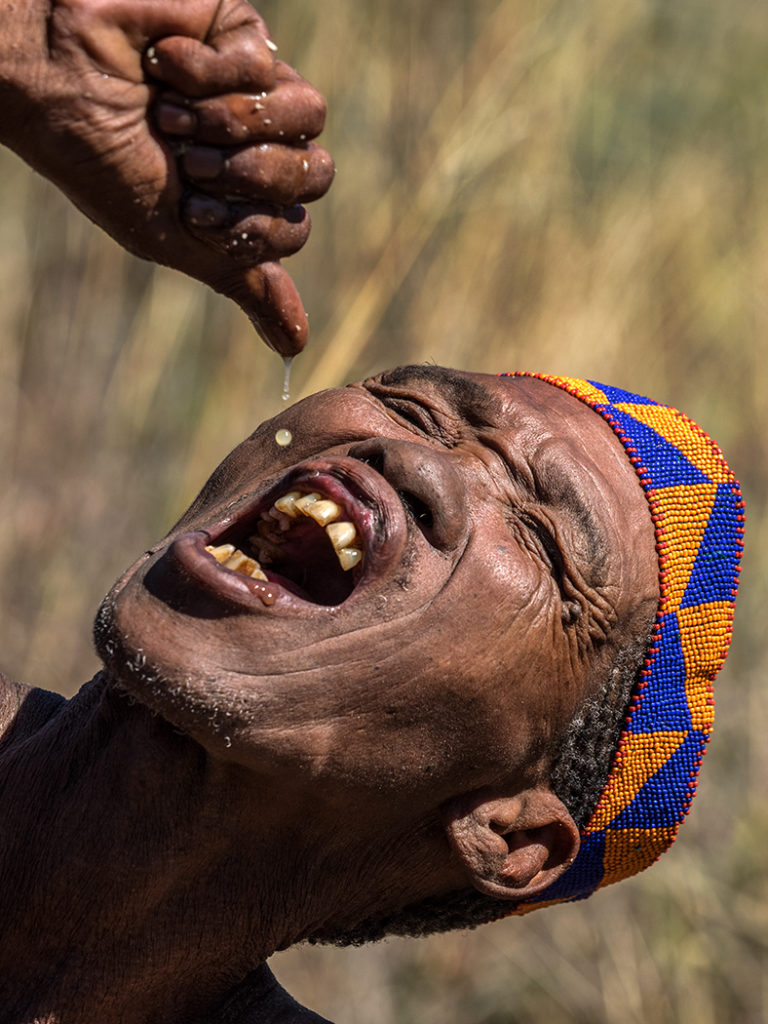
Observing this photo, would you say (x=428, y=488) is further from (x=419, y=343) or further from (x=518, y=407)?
(x=419, y=343)

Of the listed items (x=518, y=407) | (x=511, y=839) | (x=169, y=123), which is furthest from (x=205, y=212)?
(x=511, y=839)

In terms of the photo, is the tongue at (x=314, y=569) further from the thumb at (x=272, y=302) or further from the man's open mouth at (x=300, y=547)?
the thumb at (x=272, y=302)

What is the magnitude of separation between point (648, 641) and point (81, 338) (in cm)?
350

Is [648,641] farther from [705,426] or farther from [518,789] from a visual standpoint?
[705,426]

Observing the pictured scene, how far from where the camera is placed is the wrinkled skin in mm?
2396

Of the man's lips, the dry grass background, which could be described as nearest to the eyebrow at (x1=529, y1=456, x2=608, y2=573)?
the man's lips

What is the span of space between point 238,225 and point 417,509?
0.63m

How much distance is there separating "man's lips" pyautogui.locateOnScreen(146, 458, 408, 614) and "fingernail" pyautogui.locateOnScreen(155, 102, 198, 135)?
2.15 feet

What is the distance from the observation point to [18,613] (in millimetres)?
5414

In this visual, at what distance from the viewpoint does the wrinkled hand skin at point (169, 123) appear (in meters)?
2.33

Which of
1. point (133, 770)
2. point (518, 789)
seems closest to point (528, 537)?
point (518, 789)

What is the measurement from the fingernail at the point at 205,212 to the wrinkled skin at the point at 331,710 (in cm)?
49

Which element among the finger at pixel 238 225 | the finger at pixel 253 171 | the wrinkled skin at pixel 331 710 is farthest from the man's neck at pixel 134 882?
the finger at pixel 253 171

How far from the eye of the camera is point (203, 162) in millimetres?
2418
